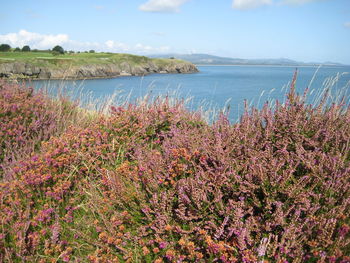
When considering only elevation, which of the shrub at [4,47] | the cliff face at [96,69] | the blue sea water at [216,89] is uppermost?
the shrub at [4,47]

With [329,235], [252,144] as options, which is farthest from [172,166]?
[329,235]

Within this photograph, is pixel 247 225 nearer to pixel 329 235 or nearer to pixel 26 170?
pixel 329 235

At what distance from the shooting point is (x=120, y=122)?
4.78m

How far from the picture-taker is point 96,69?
83.1 m

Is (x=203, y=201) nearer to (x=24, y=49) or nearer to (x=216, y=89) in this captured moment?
(x=216, y=89)

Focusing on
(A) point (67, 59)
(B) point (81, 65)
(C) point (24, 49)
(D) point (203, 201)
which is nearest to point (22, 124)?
(D) point (203, 201)

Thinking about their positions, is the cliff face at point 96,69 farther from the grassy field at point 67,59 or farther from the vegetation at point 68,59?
the grassy field at point 67,59

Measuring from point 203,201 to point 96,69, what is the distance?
8613cm

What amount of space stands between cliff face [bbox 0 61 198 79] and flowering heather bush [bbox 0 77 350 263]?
29894 mm

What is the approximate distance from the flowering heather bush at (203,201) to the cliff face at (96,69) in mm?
29894

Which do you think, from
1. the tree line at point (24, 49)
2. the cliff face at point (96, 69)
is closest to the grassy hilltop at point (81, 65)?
the cliff face at point (96, 69)

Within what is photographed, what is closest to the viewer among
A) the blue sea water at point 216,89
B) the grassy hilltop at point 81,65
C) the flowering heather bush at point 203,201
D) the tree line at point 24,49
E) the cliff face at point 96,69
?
the flowering heather bush at point 203,201

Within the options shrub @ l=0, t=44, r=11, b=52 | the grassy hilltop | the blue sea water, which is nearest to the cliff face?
the grassy hilltop

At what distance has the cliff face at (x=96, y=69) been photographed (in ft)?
206
